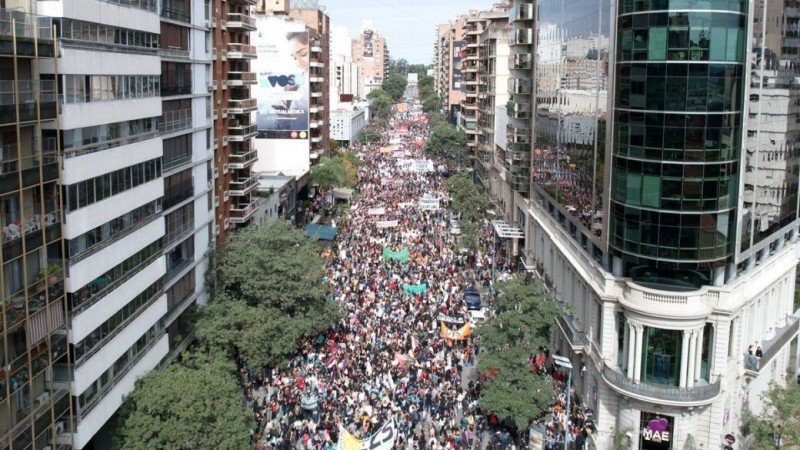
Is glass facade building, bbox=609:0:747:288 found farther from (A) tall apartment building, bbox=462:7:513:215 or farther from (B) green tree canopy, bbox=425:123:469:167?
(B) green tree canopy, bbox=425:123:469:167

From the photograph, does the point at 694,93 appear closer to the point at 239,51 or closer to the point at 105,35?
the point at 105,35

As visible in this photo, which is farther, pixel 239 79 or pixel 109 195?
pixel 239 79

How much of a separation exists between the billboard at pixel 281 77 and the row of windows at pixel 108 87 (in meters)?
45.0

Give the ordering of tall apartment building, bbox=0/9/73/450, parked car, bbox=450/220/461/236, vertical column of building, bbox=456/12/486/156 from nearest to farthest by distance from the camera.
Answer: tall apartment building, bbox=0/9/73/450 → parked car, bbox=450/220/461/236 → vertical column of building, bbox=456/12/486/156

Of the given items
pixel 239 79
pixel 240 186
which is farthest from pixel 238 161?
pixel 239 79

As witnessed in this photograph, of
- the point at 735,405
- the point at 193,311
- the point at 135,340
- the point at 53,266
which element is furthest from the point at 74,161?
the point at 735,405

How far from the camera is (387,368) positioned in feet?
132

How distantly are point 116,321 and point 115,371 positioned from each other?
1.81 m

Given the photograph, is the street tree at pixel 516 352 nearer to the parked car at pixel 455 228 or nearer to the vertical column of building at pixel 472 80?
the parked car at pixel 455 228

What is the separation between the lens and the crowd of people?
1347 inches

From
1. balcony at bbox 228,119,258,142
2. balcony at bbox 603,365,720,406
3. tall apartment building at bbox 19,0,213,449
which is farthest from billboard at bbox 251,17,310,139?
balcony at bbox 603,365,720,406

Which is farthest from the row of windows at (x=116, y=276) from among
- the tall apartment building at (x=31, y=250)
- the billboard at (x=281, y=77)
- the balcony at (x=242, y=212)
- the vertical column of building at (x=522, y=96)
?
the billboard at (x=281, y=77)

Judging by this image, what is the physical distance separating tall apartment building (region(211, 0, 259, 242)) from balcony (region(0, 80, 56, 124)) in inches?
919

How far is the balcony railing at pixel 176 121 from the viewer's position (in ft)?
120
